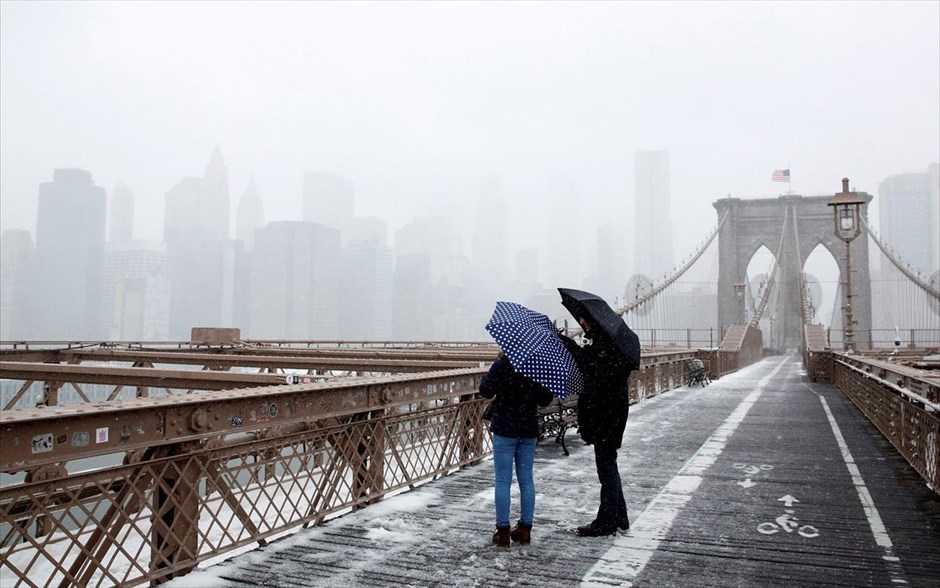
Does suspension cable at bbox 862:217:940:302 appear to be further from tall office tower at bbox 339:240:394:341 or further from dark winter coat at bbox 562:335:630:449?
tall office tower at bbox 339:240:394:341

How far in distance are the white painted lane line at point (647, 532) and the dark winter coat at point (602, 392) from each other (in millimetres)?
779

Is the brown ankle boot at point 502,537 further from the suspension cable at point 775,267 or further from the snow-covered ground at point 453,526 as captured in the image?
the suspension cable at point 775,267

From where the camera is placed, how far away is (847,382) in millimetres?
19359

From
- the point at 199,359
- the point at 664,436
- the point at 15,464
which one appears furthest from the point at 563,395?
the point at 199,359

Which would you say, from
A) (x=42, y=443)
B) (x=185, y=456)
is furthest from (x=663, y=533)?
(x=42, y=443)

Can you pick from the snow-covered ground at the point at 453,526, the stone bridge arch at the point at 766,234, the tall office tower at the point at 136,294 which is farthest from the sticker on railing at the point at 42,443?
the tall office tower at the point at 136,294

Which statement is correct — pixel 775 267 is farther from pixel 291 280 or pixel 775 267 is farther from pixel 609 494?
pixel 291 280

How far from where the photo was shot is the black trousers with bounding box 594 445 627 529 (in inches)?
216

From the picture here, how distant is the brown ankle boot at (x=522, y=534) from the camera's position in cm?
519

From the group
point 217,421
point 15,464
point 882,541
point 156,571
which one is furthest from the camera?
point 882,541

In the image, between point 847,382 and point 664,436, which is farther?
point 847,382

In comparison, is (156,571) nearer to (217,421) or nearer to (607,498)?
(217,421)

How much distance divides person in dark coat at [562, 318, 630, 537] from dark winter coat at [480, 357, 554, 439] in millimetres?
486

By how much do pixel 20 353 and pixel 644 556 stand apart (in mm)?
19228
